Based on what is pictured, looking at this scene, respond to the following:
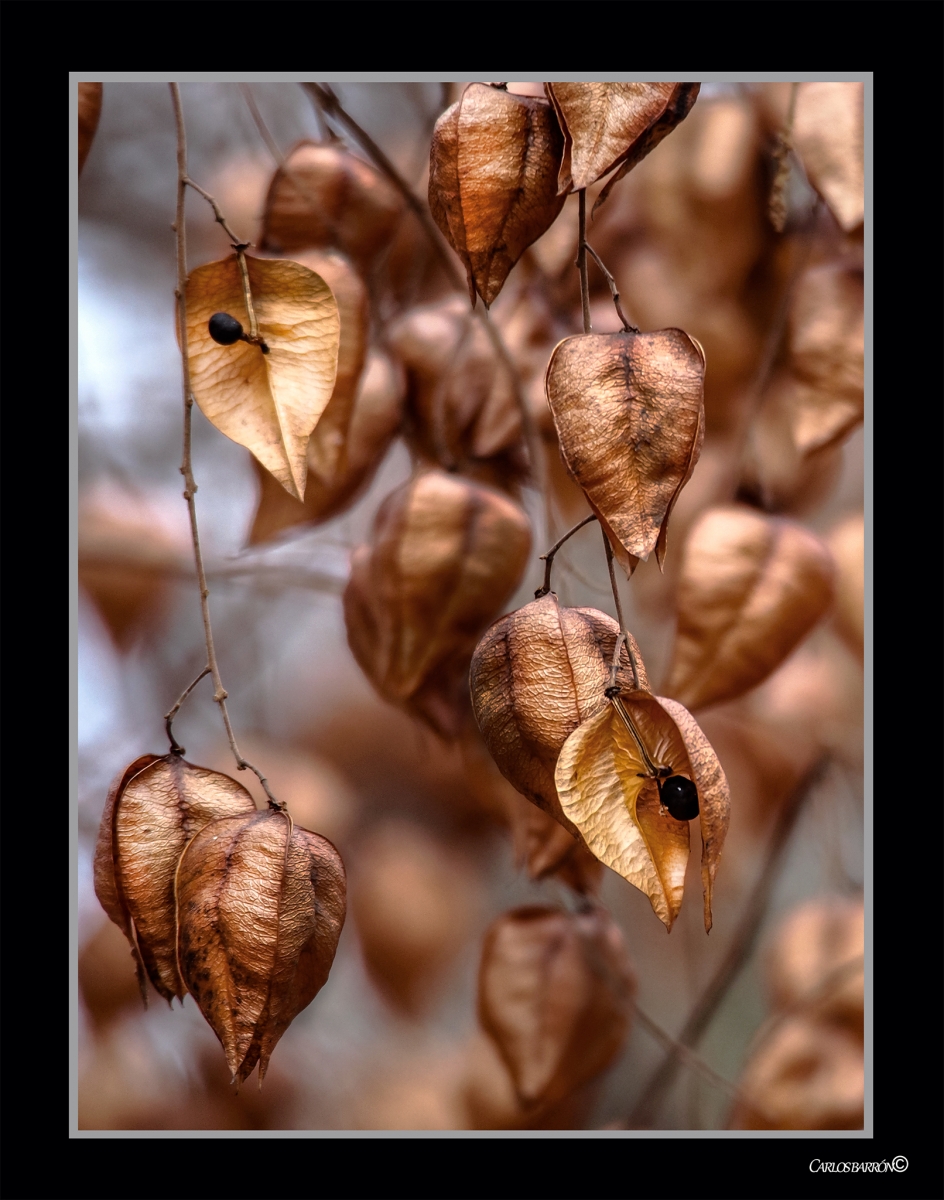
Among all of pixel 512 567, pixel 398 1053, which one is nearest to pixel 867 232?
pixel 512 567

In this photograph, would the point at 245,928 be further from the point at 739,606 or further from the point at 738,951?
the point at 738,951

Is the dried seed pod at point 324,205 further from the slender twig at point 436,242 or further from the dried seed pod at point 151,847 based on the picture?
the dried seed pod at point 151,847

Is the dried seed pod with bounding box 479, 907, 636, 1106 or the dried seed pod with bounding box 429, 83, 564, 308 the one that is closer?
the dried seed pod with bounding box 429, 83, 564, 308

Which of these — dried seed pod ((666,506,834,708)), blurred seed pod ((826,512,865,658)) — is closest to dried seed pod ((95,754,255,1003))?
dried seed pod ((666,506,834,708))

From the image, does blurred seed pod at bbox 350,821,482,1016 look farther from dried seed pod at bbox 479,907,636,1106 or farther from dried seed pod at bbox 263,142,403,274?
dried seed pod at bbox 263,142,403,274

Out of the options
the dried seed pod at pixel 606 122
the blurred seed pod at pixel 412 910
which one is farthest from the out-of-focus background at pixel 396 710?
the dried seed pod at pixel 606 122

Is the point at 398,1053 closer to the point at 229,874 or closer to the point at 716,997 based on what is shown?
→ the point at 716,997
